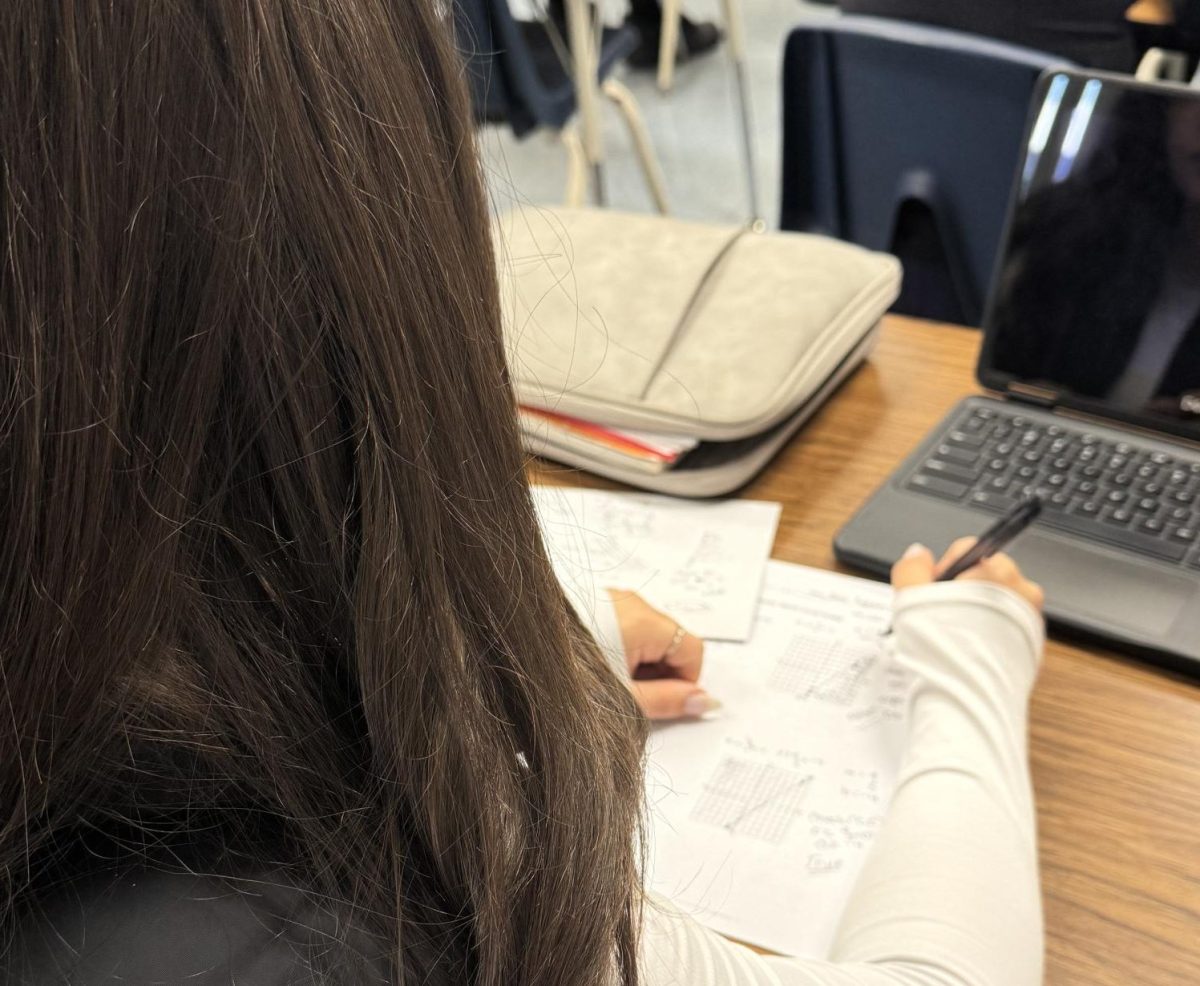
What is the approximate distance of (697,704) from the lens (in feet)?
2.49

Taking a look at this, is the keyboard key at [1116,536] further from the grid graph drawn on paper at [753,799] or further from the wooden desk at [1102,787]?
the grid graph drawn on paper at [753,799]

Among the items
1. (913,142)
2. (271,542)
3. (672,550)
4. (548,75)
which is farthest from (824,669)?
(548,75)

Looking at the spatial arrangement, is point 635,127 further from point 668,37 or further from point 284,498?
point 284,498

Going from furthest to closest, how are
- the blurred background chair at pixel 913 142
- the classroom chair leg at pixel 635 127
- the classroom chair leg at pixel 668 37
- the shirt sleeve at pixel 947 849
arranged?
the classroom chair leg at pixel 668 37, the classroom chair leg at pixel 635 127, the blurred background chair at pixel 913 142, the shirt sleeve at pixel 947 849

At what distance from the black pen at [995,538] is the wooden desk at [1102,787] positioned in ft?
0.26

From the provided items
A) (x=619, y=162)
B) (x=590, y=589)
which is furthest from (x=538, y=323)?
(x=619, y=162)

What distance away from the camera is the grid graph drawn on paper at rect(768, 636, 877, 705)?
77 cm

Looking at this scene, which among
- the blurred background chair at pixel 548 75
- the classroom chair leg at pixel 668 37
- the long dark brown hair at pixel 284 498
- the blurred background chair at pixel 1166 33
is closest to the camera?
the long dark brown hair at pixel 284 498

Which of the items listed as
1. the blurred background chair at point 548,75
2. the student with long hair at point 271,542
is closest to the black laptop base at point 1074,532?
the student with long hair at point 271,542

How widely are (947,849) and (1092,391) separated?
17.5 inches

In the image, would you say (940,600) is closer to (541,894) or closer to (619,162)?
(541,894)

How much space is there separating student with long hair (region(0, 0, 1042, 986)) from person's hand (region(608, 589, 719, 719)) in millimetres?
277

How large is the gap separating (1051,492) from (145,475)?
684 millimetres

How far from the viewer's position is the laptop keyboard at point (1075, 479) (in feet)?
2.68
